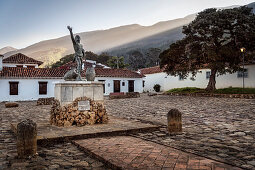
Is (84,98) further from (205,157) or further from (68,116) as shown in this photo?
(205,157)

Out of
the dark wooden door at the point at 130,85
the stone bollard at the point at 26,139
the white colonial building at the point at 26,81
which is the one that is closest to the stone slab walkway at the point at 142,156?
the stone bollard at the point at 26,139

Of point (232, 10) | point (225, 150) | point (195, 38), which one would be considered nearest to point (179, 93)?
point (195, 38)

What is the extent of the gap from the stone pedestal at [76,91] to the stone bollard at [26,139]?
2.55 m

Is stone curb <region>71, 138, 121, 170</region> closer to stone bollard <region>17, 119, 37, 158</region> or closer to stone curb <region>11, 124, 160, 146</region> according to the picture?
stone curb <region>11, 124, 160, 146</region>

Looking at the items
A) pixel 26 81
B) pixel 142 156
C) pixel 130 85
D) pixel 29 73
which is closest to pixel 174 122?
pixel 142 156

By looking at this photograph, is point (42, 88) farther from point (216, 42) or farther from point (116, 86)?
point (216, 42)

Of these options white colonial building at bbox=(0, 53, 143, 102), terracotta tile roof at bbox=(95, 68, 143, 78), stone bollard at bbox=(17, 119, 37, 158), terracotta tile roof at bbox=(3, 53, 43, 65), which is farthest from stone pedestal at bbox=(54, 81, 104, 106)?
terracotta tile roof at bbox=(3, 53, 43, 65)

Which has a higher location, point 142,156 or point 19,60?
point 19,60

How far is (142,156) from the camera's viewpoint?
3818mm

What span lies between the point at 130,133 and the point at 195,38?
18789mm

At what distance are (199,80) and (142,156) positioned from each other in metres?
27.7

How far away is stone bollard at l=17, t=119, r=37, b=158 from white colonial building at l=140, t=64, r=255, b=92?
989 inches

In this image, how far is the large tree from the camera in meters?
20.3

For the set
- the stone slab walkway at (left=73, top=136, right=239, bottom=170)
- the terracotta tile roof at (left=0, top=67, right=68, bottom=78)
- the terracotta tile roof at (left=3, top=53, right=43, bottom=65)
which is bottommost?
the stone slab walkway at (left=73, top=136, right=239, bottom=170)
